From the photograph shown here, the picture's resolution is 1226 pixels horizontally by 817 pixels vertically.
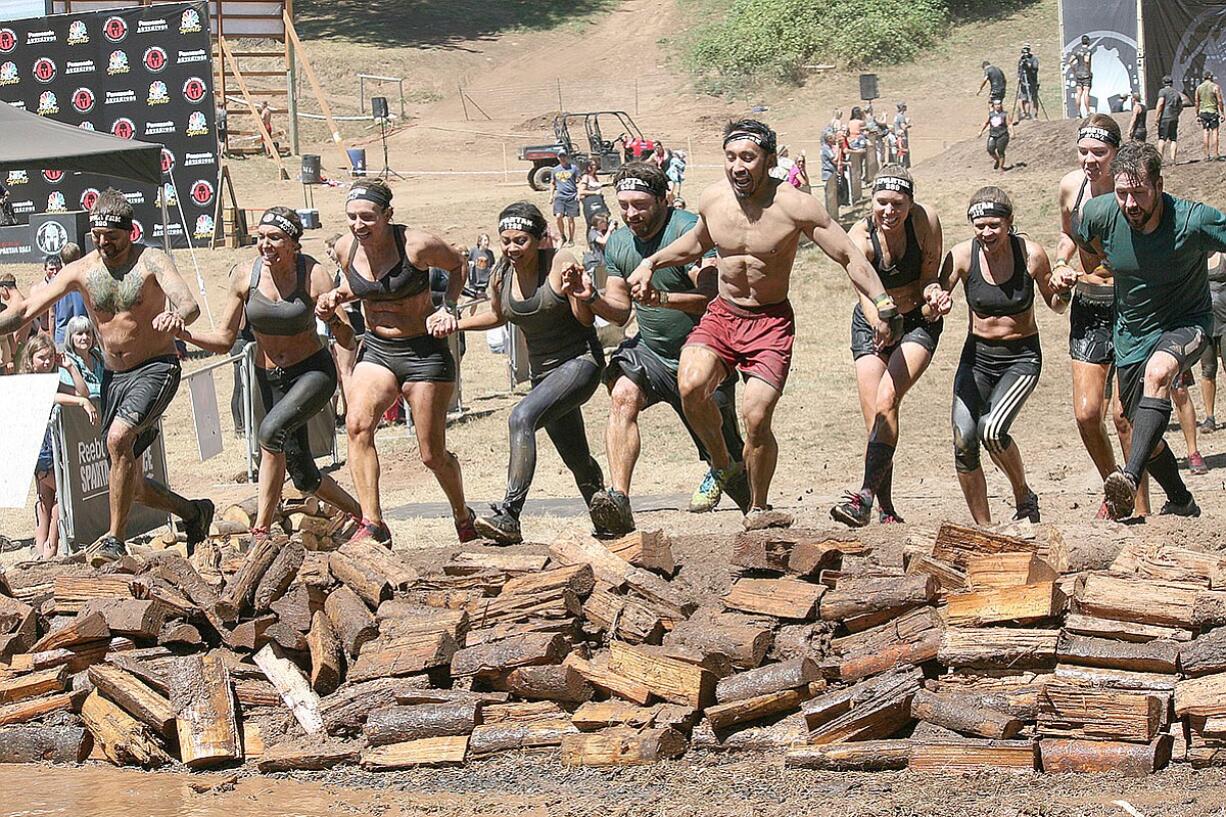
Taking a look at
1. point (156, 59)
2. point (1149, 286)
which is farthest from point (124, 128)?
point (1149, 286)

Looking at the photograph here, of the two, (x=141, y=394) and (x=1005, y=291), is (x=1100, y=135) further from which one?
(x=141, y=394)

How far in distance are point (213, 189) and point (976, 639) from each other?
22.0 m

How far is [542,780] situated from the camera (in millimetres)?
5820

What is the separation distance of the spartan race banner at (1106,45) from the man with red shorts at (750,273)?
2182 centimetres

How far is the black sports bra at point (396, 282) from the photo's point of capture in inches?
320

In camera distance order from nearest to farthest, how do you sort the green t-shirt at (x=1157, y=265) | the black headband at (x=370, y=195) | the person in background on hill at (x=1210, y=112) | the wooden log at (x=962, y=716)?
the wooden log at (x=962, y=716), the green t-shirt at (x=1157, y=265), the black headband at (x=370, y=195), the person in background on hill at (x=1210, y=112)

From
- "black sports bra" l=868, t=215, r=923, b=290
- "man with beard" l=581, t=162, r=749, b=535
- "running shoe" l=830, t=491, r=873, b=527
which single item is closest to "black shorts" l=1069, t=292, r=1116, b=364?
"black sports bra" l=868, t=215, r=923, b=290

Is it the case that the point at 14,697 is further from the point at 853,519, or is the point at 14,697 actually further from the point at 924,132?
the point at 924,132

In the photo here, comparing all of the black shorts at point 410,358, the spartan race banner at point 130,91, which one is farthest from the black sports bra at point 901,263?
the spartan race banner at point 130,91

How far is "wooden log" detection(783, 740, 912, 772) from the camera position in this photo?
18.1 feet

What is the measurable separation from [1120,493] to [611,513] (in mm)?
2486

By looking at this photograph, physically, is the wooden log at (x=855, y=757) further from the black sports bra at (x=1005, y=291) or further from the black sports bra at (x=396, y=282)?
the black sports bra at (x=396, y=282)

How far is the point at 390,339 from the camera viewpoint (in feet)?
27.0

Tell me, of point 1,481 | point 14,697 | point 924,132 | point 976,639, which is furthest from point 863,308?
point 924,132
